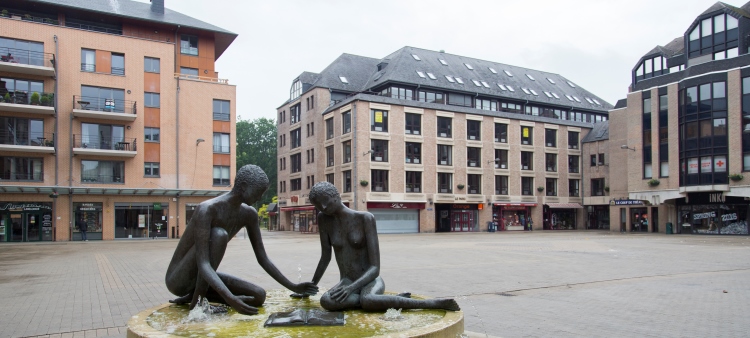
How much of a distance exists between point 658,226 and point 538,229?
13.4 meters

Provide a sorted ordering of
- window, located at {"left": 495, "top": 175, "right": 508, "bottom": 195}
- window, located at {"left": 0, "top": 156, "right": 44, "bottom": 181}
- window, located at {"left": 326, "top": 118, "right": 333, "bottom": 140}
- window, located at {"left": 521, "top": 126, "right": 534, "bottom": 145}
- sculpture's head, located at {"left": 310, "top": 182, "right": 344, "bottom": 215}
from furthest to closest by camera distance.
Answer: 1. window, located at {"left": 521, "top": 126, "right": 534, "bottom": 145}
2. window, located at {"left": 495, "top": 175, "right": 508, "bottom": 195}
3. window, located at {"left": 326, "top": 118, "right": 333, "bottom": 140}
4. window, located at {"left": 0, "top": 156, "right": 44, "bottom": 181}
5. sculpture's head, located at {"left": 310, "top": 182, "right": 344, "bottom": 215}

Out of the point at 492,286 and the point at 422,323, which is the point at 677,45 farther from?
the point at 422,323

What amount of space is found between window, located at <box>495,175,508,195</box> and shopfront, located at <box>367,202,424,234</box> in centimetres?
997

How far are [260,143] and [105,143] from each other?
173ft

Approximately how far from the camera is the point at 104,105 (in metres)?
41.9

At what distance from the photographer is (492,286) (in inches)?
484

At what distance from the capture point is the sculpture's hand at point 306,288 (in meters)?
6.63

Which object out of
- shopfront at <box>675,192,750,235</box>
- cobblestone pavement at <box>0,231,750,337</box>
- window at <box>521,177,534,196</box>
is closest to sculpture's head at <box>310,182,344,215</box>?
cobblestone pavement at <box>0,231,750,337</box>

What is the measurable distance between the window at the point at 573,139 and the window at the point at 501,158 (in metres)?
9.53

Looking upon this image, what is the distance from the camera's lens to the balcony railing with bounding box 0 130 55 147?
3906 cm

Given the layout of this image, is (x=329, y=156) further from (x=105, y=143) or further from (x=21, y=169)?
(x=21, y=169)

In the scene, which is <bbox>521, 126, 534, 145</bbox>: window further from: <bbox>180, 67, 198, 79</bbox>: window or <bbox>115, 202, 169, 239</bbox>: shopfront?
<bbox>115, 202, 169, 239</bbox>: shopfront

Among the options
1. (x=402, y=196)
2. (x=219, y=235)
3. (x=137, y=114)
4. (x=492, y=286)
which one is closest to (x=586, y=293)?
(x=492, y=286)

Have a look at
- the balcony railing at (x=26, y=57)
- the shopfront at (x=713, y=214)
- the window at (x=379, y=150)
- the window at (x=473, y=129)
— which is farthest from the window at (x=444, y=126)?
the balcony railing at (x=26, y=57)
